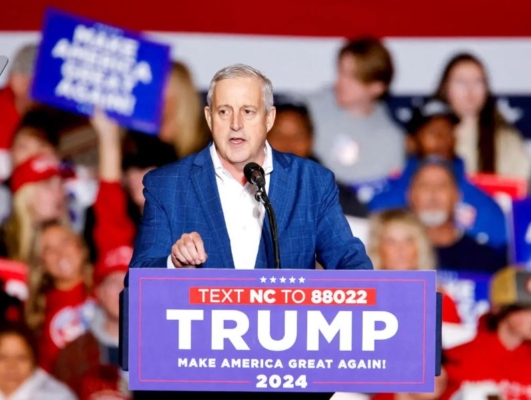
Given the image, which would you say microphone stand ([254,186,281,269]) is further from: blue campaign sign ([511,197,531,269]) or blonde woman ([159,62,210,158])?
blue campaign sign ([511,197,531,269])

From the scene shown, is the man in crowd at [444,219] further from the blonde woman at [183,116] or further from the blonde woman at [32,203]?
the blonde woman at [32,203]

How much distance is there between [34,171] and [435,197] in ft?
5.71

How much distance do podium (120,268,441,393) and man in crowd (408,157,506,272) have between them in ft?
8.31

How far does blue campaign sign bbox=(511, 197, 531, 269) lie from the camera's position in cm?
458

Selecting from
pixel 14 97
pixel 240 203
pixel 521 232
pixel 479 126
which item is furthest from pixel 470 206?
pixel 240 203

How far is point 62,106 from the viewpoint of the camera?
4.59m

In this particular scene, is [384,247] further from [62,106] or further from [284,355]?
[284,355]

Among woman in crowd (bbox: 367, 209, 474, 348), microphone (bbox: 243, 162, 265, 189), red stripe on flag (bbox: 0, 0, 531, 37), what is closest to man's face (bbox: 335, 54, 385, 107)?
red stripe on flag (bbox: 0, 0, 531, 37)

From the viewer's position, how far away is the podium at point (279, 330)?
2.07 metres

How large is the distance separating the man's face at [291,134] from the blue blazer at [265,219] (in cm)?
220

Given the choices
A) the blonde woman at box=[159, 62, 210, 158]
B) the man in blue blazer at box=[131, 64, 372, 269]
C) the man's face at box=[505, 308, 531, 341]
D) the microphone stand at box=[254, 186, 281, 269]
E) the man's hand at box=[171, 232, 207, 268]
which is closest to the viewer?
the man's hand at box=[171, 232, 207, 268]

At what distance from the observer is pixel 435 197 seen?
15.1 feet

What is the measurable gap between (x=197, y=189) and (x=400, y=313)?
52 cm

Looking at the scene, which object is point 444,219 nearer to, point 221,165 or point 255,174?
point 221,165
